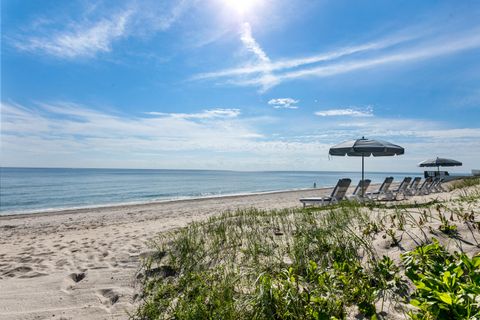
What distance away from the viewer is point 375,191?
45.2 ft

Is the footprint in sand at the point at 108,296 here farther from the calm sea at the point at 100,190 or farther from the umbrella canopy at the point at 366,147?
the calm sea at the point at 100,190

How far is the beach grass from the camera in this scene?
2.01 meters

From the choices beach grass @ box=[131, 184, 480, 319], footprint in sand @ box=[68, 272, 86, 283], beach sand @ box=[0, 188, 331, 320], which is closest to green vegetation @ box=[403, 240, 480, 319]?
beach grass @ box=[131, 184, 480, 319]

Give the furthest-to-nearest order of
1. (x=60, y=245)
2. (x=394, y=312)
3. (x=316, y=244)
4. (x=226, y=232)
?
(x=60, y=245) < (x=226, y=232) < (x=316, y=244) < (x=394, y=312)

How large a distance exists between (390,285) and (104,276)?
3.32m

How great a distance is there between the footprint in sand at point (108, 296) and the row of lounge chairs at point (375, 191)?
7669 millimetres

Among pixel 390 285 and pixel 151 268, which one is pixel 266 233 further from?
pixel 390 285

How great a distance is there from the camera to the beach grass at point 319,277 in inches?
79.1

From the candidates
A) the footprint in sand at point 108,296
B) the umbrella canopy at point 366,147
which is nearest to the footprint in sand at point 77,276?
the footprint in sand at point 108,296

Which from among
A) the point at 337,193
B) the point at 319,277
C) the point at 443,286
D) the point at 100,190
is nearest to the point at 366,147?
the point at 337,193

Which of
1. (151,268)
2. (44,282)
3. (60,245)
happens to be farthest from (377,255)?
(60,245)

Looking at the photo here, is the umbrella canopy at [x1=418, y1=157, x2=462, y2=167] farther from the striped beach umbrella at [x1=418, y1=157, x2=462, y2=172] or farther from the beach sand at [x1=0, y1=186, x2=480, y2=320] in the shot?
the beach sand at [x1=0, y1=186, x2=480, y2=320]

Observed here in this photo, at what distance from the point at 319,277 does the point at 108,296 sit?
7.60 feet

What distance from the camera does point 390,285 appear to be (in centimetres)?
230
